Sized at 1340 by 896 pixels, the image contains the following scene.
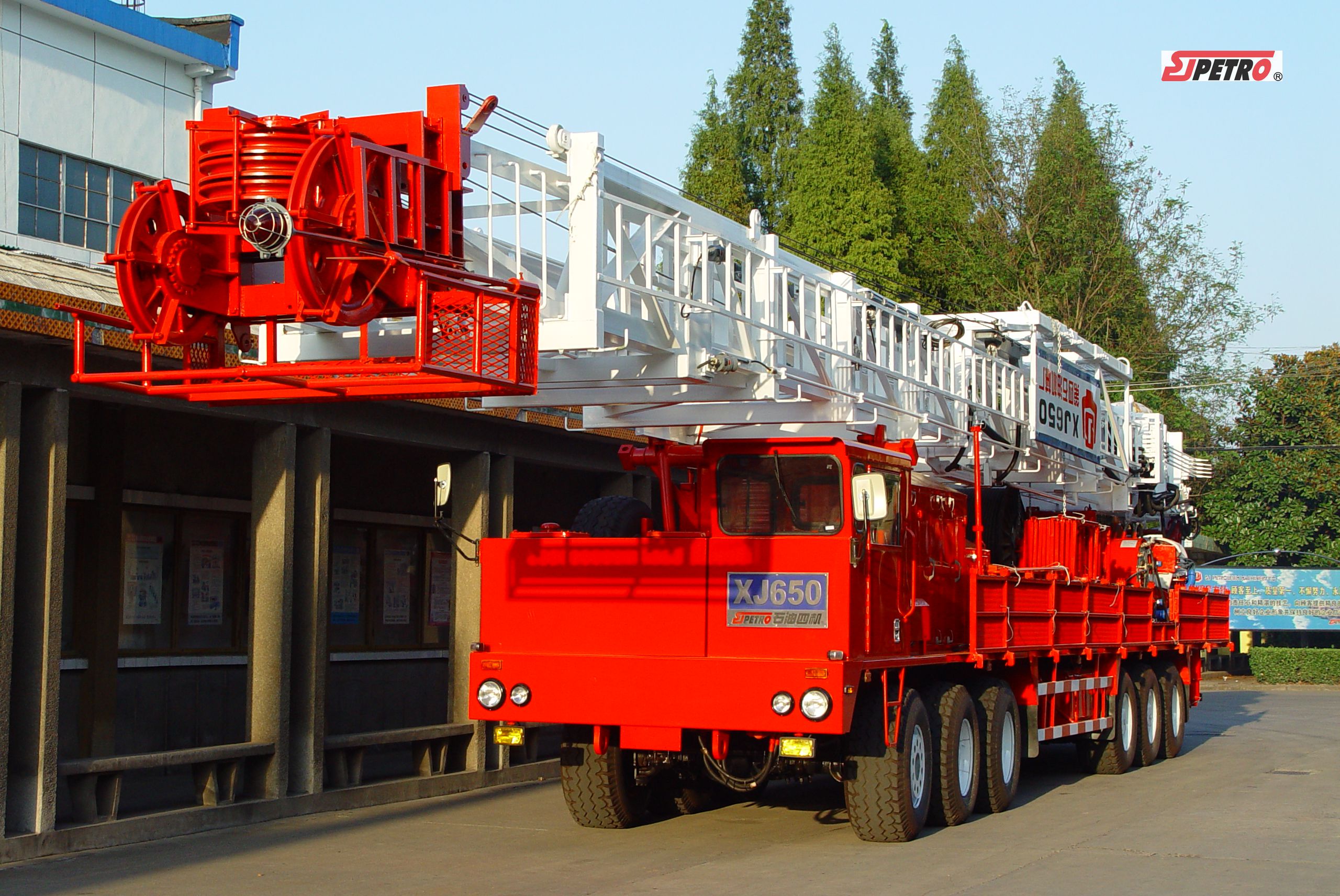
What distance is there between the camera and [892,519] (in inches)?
425

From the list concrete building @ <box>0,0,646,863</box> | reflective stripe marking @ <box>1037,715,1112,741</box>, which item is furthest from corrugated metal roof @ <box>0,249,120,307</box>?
reflective stripe marking @ <box>1037,715,1112,741</box>

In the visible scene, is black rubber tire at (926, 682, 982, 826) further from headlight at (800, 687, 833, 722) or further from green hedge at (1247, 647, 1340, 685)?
A: green hedge at (1247, 647, 1340, 685)

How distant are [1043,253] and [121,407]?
35.7 meters

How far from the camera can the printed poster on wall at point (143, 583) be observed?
1366 cm

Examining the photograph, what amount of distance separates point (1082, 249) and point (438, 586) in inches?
1201

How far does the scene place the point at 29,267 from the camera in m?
10.6

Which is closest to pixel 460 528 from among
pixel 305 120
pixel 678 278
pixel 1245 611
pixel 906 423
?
pixel 906 423

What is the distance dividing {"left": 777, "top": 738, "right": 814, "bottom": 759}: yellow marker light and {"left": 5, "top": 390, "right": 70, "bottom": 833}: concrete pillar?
15.6ft

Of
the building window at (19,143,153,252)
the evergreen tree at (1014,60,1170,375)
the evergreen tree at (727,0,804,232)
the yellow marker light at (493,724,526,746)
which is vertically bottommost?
the yellow marker light at (493,724,526,746)

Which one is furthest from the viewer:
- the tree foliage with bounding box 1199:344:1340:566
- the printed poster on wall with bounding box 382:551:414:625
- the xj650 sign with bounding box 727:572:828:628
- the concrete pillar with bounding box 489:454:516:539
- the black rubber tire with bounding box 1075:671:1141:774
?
the tree foliage with bounding box 1199:344:1340:566

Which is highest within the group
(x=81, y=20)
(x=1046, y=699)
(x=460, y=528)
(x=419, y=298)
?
(x=81, y=20)

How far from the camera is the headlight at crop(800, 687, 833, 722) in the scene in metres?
9.49

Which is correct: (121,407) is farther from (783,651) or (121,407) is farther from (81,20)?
(81,20)

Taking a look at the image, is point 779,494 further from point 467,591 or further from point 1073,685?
point 1073,685
